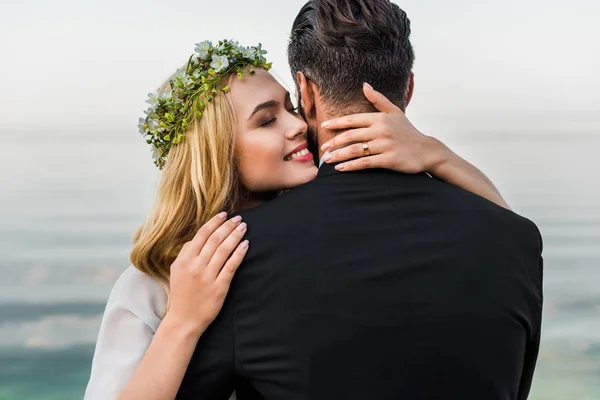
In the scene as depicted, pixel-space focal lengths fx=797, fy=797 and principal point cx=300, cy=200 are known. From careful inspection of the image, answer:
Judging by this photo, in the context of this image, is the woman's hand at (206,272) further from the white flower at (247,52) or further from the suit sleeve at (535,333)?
the suit sleeve at (535,333)

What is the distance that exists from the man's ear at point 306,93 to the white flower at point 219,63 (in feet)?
1.34

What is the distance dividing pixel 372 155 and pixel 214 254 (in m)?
0.48

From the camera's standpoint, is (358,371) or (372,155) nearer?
(358,371)

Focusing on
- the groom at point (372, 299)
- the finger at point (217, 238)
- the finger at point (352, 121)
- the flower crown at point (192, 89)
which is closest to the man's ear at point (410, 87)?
the finger at point (352, 121)

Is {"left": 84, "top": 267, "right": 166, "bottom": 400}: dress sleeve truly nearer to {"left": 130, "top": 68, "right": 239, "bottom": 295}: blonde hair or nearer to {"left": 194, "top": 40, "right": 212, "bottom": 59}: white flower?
{"left": 130, "top": 68, "right": 239, "bottom": 295}: blonde hair

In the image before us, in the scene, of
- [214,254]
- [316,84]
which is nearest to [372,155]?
[316,84]

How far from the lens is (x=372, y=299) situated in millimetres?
1899

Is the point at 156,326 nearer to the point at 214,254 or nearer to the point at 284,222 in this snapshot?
the point at 214,254

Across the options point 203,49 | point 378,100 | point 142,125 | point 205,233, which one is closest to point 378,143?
point 378,100

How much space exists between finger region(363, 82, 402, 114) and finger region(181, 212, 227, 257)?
19.4 inches

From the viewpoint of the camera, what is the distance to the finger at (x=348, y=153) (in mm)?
2010

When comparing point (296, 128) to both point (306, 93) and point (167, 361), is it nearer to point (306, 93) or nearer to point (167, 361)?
point (306, 93)

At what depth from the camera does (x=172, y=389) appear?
2014 millimetres

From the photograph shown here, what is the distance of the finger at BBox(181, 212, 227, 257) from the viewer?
2115 millimetres
